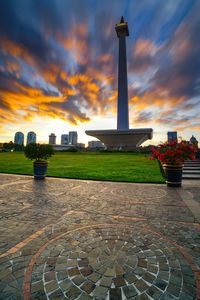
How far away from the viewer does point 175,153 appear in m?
8.42

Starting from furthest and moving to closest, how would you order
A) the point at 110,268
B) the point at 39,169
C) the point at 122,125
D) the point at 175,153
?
the point at 122,125 < the point at 39,169 < the point at 175,153 < the point at 110,268

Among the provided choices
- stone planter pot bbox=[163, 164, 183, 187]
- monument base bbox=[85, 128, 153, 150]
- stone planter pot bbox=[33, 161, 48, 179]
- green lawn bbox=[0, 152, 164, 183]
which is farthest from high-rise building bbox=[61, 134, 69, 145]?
stone planter pot bbox=[163, 164, 183, 187]

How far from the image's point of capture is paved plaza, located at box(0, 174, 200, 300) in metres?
2.07

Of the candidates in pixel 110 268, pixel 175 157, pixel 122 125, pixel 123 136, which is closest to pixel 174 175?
pixel 175 157

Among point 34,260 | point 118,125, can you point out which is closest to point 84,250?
point 34,260

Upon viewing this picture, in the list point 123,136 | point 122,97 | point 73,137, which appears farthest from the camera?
point 73,137

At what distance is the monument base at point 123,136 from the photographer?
5094 centimetres

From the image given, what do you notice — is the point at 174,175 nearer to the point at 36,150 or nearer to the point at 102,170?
the point at 102,170

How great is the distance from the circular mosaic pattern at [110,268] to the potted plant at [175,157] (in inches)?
229

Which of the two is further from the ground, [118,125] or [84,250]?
[118,125]

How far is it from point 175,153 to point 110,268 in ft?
23.5

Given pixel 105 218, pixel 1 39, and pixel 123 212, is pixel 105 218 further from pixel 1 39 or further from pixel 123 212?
pixel 1 39

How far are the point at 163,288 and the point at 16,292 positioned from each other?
5.82 feet

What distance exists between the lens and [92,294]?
198 cm
